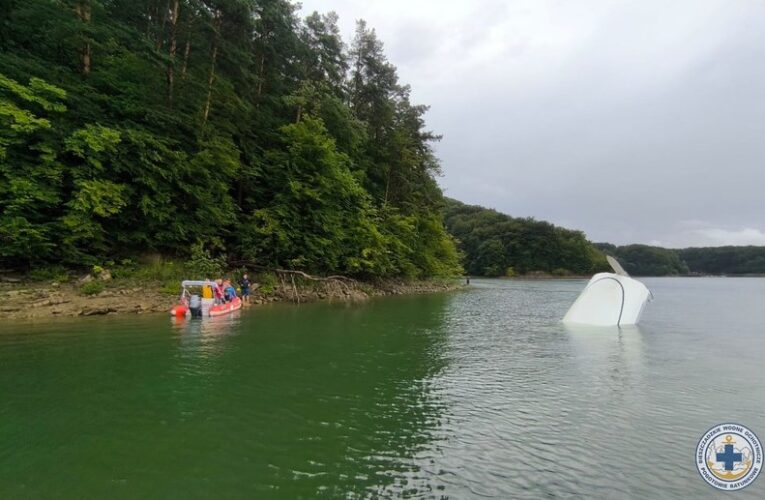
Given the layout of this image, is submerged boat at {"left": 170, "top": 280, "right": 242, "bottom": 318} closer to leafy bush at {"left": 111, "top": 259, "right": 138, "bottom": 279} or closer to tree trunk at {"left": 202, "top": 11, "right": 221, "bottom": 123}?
leafy bush at {"left": 111, "top": 259, "right": 138, "bottom": 279}

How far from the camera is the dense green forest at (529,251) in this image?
121812 mm

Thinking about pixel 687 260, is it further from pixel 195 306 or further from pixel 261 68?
pixel 195 306

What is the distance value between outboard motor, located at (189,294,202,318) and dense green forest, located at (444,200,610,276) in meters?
106

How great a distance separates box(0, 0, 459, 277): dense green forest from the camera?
17375mm

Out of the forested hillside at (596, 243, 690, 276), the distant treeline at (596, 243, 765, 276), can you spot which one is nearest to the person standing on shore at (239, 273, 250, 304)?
the distant treeline at (596, 243, 765, 276)

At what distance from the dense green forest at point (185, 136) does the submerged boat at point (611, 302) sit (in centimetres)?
1627

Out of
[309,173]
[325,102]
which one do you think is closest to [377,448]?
[309,173]

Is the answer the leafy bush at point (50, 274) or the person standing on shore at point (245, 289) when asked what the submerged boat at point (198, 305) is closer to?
the person standing on shore at point (245, 289)

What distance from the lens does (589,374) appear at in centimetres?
1027

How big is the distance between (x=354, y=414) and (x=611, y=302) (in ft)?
53.4

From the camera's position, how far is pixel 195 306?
17.8m

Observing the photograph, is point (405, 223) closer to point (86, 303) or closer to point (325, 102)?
point (325, 102)
